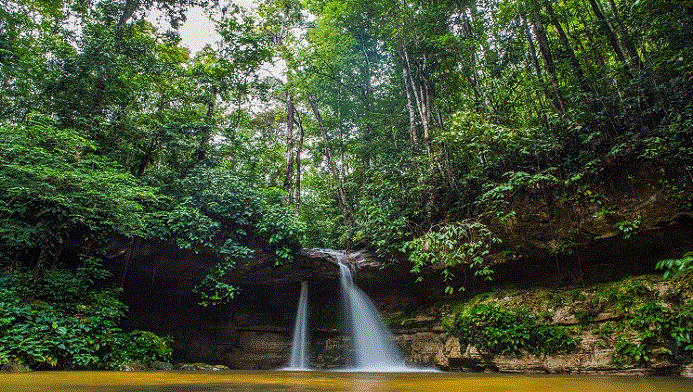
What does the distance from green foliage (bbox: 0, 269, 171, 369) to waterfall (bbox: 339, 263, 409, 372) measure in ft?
15.4

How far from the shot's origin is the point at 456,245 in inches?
313

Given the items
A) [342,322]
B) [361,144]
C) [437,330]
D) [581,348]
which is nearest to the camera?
[581,348]

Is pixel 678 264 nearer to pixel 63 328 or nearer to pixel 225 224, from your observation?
pixel 63 328

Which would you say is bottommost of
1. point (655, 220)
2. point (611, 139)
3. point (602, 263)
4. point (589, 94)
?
point (602, 263)

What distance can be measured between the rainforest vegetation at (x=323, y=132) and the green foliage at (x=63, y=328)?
0.12ft

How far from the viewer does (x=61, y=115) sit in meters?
9.43

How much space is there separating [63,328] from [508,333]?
8.32 m

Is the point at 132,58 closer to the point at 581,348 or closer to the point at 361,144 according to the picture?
the point at 361,144

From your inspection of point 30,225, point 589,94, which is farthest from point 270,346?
point 589,94

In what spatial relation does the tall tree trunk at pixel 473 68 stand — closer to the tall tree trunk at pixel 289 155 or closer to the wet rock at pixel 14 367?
the tall tree trunk at pixel 289 155

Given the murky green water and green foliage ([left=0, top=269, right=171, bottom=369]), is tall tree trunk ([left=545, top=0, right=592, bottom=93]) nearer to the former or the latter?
the murky green water

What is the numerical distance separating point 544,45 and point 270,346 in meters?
11.0

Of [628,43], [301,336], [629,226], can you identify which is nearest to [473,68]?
[628,43]

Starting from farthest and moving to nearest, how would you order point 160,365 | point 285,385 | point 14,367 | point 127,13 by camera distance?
1. point 127,13
2. point 160,365
3. point 14,367
4. point 285,385
